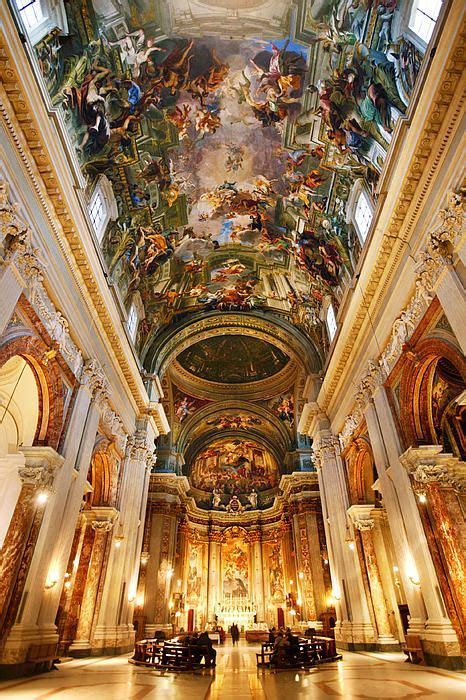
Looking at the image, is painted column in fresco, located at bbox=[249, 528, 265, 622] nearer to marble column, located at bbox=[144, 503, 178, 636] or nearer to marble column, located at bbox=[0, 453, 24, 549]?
marble column, located at bbox=[144, 503, 178, 636]

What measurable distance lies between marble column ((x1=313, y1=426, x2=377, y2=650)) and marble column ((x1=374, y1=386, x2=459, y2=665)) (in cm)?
530

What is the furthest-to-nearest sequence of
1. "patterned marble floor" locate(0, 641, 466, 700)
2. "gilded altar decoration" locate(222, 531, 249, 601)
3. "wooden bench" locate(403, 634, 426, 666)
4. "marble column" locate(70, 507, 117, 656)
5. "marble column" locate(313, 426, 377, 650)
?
"gilded altar decoration" locate(222, 531, 249, 601), "marble column" locate(313, 426, 377, 650), "marble column" locate(70, 507, 117, 656), "wooden bench" locate(403, 634, 426, 666), "patterned marble floor" locate(0, 641, 466, 700)

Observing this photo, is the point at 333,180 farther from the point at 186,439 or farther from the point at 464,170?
the point at 186,439

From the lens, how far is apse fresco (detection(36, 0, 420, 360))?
10195mm

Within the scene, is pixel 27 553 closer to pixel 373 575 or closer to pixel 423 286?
pixel 423 286

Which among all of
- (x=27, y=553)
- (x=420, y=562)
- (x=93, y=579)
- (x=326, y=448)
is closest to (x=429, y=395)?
(x=420, y=562)

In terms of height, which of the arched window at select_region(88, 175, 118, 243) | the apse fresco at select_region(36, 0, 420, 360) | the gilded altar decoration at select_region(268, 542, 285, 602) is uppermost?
the apse fresco at select_region(36, 0, 420, 360)

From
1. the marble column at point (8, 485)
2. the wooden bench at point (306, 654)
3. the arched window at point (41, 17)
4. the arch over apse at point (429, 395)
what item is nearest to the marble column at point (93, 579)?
the marble column at point (8, 485)

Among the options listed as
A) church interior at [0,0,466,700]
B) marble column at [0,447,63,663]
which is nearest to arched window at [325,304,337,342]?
church interior at [0,0,466,700]

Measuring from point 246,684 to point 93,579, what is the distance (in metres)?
8.49

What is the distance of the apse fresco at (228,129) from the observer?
10195mm

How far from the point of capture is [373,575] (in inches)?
591

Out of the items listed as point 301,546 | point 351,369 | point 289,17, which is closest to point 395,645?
point 351,369

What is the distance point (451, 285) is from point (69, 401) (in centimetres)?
1022
